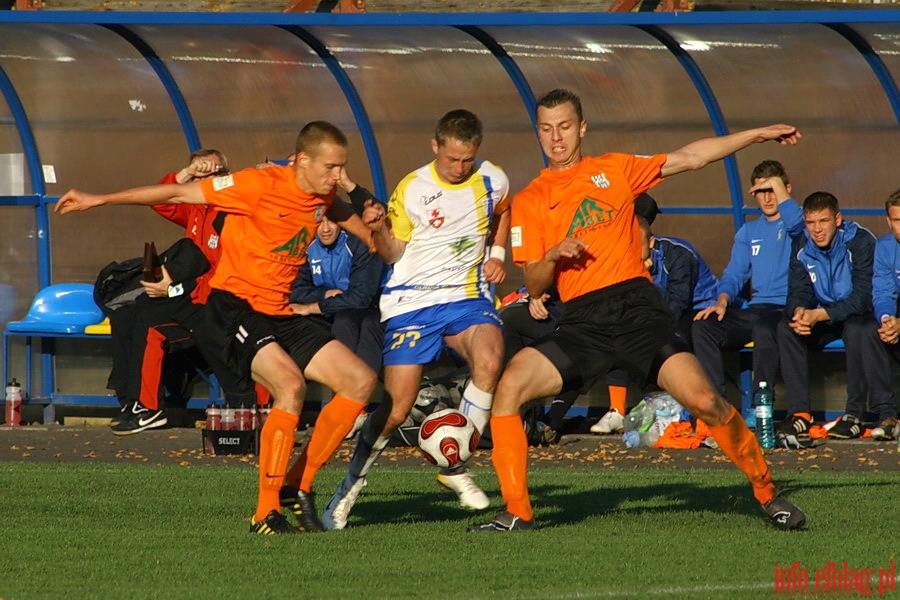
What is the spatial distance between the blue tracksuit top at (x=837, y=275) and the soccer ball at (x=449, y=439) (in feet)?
17.1

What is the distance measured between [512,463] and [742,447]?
3.48ft

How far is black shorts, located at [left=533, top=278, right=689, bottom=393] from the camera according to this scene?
690 cm

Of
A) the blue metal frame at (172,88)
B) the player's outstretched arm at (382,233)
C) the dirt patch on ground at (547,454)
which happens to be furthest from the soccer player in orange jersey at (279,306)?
the blue metal frame at (172,88)

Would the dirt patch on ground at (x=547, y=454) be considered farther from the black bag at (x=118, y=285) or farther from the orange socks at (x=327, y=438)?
the orange socks at (x=327, y=438)

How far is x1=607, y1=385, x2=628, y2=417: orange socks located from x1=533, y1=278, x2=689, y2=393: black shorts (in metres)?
5.07

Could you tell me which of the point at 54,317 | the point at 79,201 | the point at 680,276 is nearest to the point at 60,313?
the point at 54,317

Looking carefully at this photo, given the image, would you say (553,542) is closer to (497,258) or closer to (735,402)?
(497,258)

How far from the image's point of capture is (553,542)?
6543 mm

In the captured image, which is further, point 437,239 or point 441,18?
point 441,18

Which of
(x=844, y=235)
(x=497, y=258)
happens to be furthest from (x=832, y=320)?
(x=497, y=258)

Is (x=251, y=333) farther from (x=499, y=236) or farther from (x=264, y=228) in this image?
(x=499, y=236)

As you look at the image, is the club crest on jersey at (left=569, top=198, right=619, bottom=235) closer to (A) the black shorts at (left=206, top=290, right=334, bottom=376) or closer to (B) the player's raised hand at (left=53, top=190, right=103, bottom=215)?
(A) the black shorts at (left=206, top=290, right=334, bottom=376)

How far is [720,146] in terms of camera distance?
707 centimetres

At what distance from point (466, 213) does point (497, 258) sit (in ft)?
0.91
